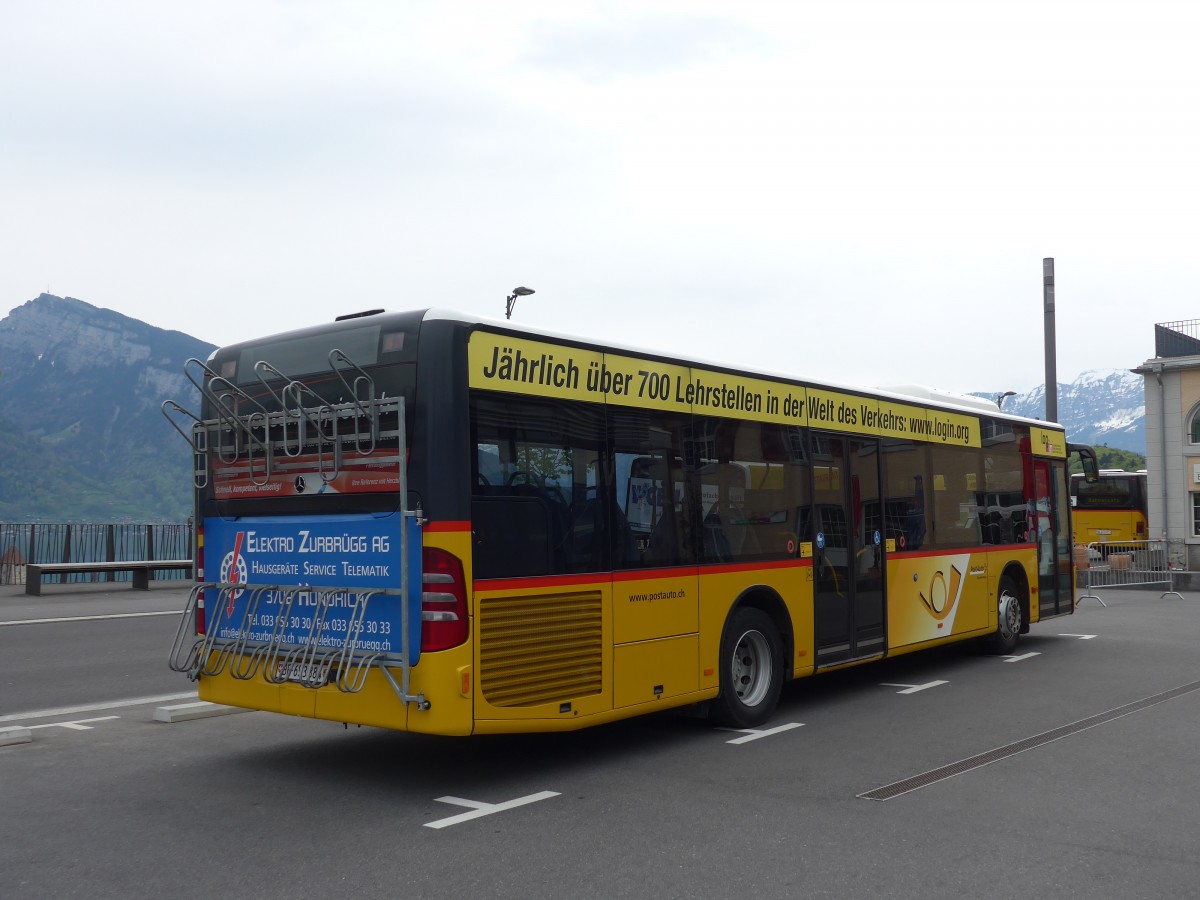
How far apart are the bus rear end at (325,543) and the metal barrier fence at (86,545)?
60.0 ft

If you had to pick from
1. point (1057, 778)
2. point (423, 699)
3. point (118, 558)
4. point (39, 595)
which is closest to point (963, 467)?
point (1057, 778)

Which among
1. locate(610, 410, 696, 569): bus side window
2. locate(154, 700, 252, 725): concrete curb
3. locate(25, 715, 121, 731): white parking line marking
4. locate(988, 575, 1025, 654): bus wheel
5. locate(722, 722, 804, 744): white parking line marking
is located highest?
locate(610, 410, 696, 569): bus side window

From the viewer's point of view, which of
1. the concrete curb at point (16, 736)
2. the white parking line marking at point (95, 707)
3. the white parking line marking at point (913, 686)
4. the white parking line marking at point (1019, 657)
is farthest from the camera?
the white parking line marking at point (1019, 657)

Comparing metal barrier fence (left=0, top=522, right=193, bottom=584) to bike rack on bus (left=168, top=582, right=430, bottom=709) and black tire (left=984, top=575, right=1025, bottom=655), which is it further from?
black tire (left=984, top=575, right=1025, bottom=655)

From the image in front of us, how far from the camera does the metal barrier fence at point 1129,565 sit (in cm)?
2627

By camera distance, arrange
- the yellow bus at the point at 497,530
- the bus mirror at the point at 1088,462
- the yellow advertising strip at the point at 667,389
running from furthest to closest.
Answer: the bus mirror at the point at 1088,462 → the yellow advertising strip at the point at 667,389 → the yellow bus at the point at 497,530

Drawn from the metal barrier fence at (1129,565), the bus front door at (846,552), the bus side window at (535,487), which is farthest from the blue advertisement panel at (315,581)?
the metal barrier fence at (1129,565)

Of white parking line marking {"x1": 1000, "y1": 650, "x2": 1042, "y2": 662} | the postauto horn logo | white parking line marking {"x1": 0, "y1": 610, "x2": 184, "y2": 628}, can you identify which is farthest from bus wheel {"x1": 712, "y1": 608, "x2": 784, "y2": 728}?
white parking line marking {"x1": 0, "y1": 610, "x2": 184, "y2": 628}

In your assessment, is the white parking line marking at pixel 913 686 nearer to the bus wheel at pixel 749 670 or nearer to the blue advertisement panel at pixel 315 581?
Answer: the bus wheel at pixel 749 670

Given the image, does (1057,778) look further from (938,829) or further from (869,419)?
(869,419)

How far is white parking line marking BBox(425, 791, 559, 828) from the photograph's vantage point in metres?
6.04

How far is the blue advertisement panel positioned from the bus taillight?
0.07 m

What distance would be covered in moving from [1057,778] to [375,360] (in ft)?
15.8

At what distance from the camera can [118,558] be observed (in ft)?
86.5
